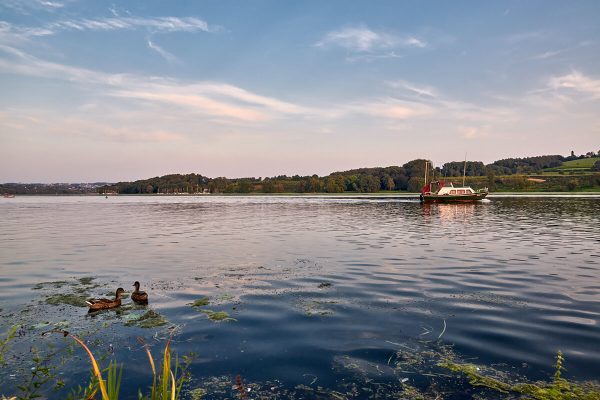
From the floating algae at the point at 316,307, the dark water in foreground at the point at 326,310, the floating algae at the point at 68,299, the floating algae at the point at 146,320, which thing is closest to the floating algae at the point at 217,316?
the dark water in foreground at the point at 326,310

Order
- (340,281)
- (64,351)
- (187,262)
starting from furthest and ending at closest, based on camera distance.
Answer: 1. (187,262)
2. (340,281)
3. (64,351)

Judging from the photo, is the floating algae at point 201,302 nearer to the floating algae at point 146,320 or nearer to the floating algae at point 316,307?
the floating algae at point 146,320

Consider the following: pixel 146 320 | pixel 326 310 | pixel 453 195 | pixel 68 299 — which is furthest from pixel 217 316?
pixel 453 195

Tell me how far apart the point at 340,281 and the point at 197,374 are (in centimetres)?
1096

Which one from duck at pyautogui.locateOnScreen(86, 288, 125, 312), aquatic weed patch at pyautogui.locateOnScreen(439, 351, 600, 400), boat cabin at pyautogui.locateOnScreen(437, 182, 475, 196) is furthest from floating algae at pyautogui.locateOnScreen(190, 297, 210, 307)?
boat cabin at pyautogui.locateOnScreen(437, 182, 475, 196)

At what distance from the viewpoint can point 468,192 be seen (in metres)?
112

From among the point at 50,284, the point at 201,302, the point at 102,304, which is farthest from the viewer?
the point at 50,284

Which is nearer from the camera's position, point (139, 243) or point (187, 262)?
point (187, 262)

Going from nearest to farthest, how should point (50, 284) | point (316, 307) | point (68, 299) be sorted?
point (316, 307)
point (68, 299)
point (50, 284)

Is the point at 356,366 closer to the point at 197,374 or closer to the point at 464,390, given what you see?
the point at 464,390

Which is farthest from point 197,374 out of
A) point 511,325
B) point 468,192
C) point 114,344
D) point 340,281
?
point 468,192

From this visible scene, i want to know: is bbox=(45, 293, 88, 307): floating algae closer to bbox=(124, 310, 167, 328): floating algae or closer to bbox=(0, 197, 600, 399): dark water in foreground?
bbox=(0, 197, 600, 399): dark water in foreground

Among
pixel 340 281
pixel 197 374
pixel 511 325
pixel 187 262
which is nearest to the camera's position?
pixel 197 374

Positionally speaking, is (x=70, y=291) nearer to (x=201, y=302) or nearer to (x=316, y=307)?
(x=201, y=302)
